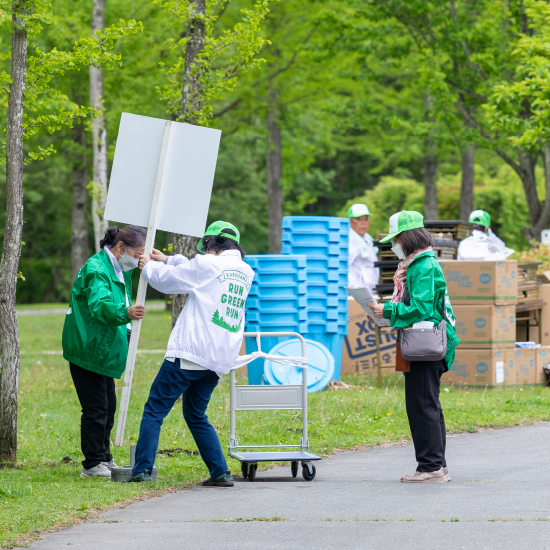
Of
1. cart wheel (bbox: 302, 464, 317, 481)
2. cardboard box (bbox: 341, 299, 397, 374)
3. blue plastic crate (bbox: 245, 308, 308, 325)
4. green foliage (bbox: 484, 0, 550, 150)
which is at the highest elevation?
green foliage (bbox: 484, 0, 550, 150)

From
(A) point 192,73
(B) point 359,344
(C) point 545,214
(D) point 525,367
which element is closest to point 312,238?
(B) point 359,344

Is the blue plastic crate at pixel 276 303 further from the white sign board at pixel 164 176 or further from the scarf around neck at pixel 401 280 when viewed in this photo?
the white sign board at pixel 164 176

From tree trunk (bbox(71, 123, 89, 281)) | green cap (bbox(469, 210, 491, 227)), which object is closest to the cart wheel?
green cap (bbox(469, 210, 491, 227))

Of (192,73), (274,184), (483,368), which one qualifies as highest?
(274,184)

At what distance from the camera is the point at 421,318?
645cm

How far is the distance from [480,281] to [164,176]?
601 cm

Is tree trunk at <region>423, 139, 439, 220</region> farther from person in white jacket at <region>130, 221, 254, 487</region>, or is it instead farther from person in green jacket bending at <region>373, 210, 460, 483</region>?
person in white jacket at <region>130, 221, 254, 487</region>

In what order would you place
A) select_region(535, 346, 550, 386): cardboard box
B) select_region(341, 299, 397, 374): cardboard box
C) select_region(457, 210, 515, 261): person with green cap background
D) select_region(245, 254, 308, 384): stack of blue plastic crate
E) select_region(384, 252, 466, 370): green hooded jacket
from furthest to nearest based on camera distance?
select_region(341, 299, 397, 374): cardboard box < select_region(457, 210, 515, 261): person with green cap background < select_region(535, 346, 550, 386): cardboard box < select_region(245, 254, 308, 384): stack of blue plastic crate < select_region(384, 252, 466, 370): green hooded jacket

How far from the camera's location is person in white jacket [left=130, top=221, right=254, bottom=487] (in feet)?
20.2

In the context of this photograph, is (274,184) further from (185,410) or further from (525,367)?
(185,410)

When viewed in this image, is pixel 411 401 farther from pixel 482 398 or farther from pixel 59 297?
pixel 59 297

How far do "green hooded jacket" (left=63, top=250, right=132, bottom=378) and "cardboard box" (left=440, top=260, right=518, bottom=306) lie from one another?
224 inches

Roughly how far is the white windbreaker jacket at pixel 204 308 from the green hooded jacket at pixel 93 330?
557mm

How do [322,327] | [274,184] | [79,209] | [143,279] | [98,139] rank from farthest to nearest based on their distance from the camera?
[79,209] < [274,184] < [98,139] < [322,327] < [143,279]
